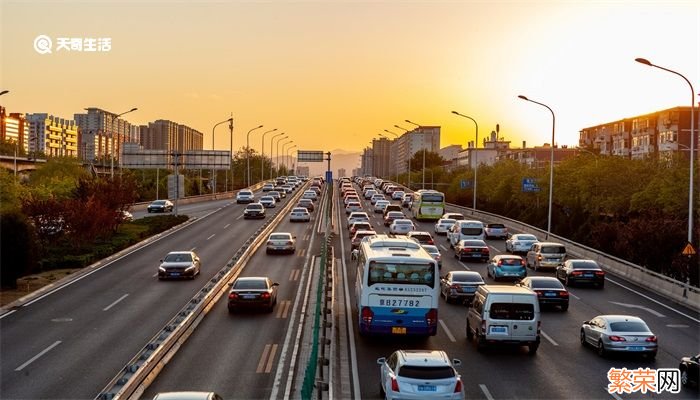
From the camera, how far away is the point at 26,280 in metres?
36.5

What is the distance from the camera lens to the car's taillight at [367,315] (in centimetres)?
2216

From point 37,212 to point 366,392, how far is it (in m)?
34.1

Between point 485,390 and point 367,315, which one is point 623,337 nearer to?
point 485,390

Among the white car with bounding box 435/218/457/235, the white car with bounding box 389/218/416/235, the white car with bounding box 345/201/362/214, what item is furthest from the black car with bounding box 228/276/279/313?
the white car with bounding box 345/201/362/214

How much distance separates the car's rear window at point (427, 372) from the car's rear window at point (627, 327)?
8.62m

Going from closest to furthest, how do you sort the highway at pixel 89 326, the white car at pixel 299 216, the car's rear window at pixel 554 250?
the highway at pixel 89 326, the car's rear window at pixel 554 250, the white car at pixel 299 216

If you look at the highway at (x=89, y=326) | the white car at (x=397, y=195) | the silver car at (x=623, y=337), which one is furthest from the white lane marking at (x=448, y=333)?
the white car at (x=397, y=195)

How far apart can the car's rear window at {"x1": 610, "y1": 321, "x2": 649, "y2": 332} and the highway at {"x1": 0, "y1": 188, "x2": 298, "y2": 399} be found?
14.2 meters

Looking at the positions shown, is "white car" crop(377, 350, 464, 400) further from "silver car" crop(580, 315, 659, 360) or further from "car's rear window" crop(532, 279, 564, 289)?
"car's rear window" crop(532, 279, 564, 289)

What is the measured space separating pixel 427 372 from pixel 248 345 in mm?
9417

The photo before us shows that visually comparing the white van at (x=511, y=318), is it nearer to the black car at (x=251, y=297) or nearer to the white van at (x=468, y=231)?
the black car at (x=251, y=297)

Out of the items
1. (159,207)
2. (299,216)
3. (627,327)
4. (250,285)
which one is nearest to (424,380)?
(627,327)

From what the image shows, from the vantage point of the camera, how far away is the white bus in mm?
21875

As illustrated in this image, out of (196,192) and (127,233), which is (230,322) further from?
(196,192)
